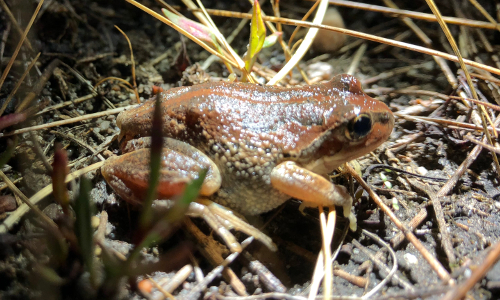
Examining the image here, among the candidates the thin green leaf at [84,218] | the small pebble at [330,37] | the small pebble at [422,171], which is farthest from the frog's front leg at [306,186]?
the small pebble at [330,37]

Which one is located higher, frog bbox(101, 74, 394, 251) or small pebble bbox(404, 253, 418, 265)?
frog bbox(101, 74, 394, 251)

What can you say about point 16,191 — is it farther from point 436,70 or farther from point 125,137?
point 436,70

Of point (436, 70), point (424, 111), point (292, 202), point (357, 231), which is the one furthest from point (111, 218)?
point (436, 70)

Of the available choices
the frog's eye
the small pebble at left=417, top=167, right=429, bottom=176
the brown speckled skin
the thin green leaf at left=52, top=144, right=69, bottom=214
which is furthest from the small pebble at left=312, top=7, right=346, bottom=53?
the thin green leaf at left=52, top=144, right=69, bottom=214

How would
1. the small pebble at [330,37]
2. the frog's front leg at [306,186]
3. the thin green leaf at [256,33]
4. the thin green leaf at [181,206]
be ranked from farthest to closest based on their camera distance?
the small pebble at [330,37]
the thin green leaf at [256,33]
the frog's front leg at [306,186]
the thin green leaf at [181,206]

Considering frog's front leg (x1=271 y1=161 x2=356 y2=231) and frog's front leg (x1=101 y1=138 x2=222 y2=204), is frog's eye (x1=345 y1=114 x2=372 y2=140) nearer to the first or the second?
frog's front leg (x1=271 y1=161 x2=356 y2=231)

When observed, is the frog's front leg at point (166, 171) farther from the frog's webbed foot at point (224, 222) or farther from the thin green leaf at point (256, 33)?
the thin green leaf at point (256, 33)
